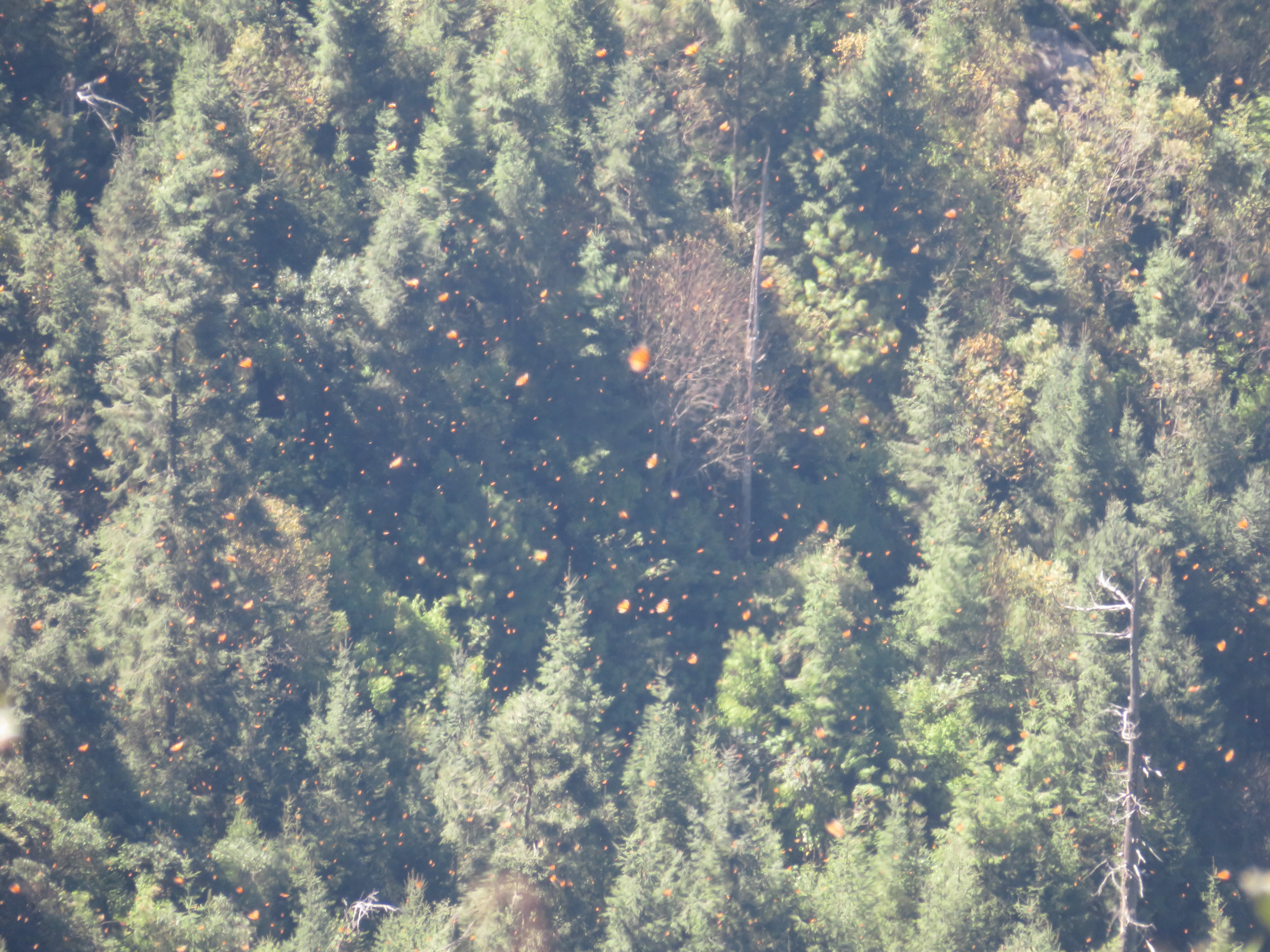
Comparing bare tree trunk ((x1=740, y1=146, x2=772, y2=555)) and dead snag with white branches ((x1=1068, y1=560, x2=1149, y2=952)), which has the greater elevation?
bare tree trunk ((x1=740, y1=146, x2=772, y2=555))

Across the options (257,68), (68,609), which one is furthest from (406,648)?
(257,68)

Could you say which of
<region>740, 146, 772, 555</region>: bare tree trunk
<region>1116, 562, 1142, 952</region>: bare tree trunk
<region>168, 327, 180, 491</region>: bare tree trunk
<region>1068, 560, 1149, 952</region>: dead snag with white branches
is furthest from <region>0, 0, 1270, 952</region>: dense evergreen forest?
<region>1068, 560, 1149, 952</region>: dead snag with white branches

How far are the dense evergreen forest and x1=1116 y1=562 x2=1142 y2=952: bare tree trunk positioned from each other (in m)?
1.02

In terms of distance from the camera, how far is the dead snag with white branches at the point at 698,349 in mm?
31969

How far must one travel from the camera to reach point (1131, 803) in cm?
2142

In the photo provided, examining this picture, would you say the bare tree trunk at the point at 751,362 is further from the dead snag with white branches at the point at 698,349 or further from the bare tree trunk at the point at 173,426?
the bare tree trunk at the point at 173,426

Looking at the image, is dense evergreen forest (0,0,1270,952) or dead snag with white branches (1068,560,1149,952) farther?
dense evergreen forest (0,0,1270,952)

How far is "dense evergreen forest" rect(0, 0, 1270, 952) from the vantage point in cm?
2631

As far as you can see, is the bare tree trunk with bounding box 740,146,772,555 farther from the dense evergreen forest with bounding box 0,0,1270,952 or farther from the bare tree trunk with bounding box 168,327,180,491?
the bare tree trunk with bounding box 168,327,180,491

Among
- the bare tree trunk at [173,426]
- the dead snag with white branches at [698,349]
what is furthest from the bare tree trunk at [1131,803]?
the bare tree trunk at [173,426]

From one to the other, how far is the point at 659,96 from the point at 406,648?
17396 mm

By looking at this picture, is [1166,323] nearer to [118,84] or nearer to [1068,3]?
[1068,3]

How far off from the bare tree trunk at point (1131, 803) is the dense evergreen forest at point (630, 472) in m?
1.02

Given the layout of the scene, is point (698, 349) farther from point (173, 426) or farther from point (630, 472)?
point (173, 426)
